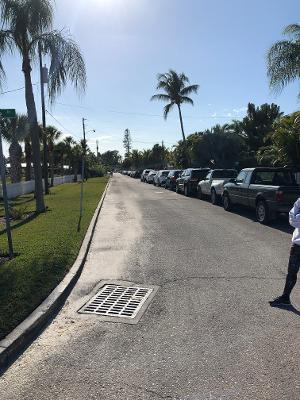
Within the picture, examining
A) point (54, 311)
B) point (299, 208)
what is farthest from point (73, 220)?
point (299, 208)

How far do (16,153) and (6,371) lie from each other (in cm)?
3102

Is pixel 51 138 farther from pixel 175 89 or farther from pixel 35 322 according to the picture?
pixel 35 322

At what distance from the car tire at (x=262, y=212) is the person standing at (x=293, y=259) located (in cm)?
747

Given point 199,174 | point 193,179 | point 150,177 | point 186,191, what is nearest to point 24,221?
point 193,179

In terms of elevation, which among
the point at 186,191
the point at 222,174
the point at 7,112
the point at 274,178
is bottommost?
the point at 186,191

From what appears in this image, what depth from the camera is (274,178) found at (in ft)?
48.0

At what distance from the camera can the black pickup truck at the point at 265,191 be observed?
41.9 ft

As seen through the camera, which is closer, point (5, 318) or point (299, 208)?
point (5, 318)

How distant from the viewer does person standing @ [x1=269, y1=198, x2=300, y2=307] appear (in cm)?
567

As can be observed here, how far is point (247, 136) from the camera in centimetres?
4100

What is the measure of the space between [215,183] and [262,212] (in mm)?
6749

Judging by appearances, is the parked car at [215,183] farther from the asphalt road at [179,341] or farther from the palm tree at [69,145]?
the palm tree at [69,145]

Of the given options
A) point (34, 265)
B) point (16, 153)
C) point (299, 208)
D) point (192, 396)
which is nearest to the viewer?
point (192, 396)

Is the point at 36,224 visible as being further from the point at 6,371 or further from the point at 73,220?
the point at 6,371
